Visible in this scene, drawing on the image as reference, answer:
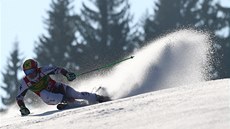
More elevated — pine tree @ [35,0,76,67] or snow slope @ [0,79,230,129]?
pine tree @ [35,0,76,67]

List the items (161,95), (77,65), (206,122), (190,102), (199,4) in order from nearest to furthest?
(206,122), (190,102), (161,95), (77,65), (199,4)

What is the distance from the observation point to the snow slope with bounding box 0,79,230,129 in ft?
32.2

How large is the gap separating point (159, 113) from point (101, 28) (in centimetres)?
3747

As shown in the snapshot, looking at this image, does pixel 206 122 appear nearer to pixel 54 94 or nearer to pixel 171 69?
pixel 54 94

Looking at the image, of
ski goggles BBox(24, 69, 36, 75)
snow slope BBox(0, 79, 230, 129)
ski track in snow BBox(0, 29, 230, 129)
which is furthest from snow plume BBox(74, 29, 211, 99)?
snow slope BBox(0, 79, 230, 129)

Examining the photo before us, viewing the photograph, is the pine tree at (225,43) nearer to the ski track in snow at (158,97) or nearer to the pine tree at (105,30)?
the pine tree at (105,30)

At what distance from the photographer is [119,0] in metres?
49.5

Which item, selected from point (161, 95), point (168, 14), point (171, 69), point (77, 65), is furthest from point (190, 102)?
point (168, 14)

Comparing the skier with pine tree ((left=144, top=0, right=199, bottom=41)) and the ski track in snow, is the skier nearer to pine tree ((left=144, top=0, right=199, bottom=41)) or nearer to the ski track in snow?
the ski track in snow

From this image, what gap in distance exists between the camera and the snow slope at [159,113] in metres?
9.83

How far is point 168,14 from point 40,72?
1329 inches

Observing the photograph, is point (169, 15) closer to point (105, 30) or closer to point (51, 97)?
point (105, 30)

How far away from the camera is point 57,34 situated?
164ft

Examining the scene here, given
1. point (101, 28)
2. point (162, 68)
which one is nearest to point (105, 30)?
point (101, 28)
